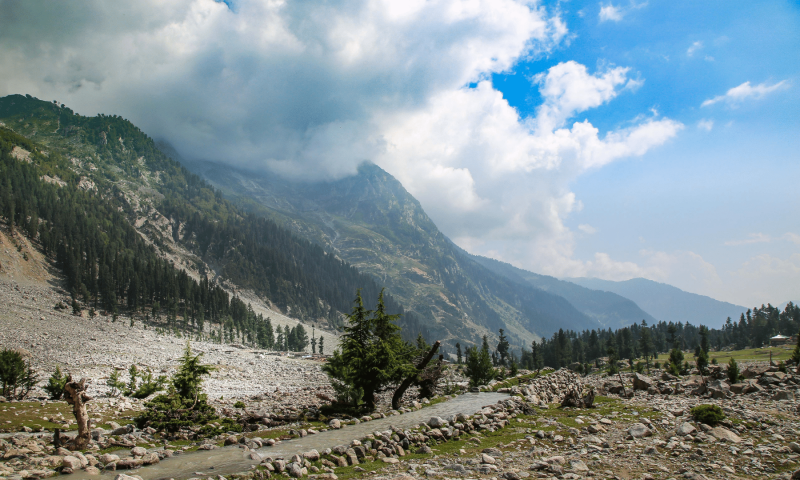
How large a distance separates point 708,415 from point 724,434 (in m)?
2.19

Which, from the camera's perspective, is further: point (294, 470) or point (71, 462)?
point (71, 462)

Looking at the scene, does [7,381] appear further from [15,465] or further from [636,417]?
[636,417]

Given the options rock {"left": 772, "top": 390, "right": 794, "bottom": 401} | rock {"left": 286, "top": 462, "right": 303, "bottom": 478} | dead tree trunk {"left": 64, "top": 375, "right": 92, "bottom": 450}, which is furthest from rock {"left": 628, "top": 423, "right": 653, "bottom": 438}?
dead tree trunk {"left": 64, "top": 375, "right": 92, "bottom": 450}

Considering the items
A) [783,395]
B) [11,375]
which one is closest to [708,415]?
[783,395]

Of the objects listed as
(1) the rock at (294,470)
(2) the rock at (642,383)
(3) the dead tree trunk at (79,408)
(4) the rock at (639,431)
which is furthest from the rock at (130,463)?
(2) the rock at (642,383)

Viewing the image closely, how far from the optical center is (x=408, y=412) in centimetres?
3253

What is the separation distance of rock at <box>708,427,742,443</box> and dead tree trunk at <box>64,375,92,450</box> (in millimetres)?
32402

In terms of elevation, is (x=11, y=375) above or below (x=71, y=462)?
below

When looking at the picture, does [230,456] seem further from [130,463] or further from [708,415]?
[708,415]

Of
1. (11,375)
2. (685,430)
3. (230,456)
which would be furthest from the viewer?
(11,375)

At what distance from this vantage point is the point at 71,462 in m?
16.1

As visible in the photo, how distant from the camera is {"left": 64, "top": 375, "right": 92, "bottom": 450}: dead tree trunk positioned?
63.0ft

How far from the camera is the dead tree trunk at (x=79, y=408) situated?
19.2 metres

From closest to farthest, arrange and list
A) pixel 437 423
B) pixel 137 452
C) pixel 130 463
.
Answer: pixel 130 463, pixel 137 452, pixel 437 423
